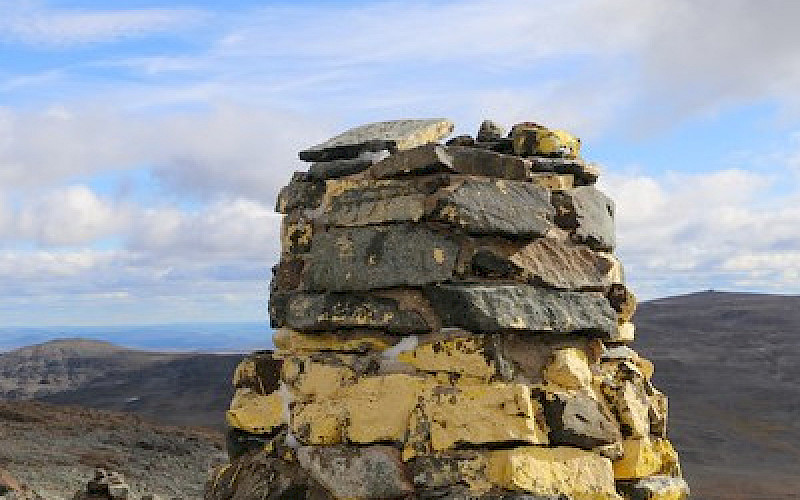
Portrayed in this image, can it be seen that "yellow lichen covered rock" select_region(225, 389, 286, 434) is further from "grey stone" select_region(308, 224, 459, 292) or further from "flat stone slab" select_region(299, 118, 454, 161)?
"flat stone slab" select_region(299, 118, 454, 161)

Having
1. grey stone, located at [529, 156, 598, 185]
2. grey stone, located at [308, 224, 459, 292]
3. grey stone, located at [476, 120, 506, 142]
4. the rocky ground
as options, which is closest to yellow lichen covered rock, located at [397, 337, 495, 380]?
grey stone, located at [308, 224, 459, 292]

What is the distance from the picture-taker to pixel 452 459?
412 cm

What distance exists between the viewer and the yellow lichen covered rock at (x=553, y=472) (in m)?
4.05

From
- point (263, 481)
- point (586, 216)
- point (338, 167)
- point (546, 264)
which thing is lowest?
point (263, 481)

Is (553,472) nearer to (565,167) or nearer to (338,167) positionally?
(565,167)

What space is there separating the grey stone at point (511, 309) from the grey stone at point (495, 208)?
0.29 m

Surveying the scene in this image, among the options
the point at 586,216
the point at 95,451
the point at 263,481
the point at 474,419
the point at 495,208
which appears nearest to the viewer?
the point at 474,419

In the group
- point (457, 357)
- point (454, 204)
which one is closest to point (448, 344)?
point (457, 357)

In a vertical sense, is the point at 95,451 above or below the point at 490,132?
below

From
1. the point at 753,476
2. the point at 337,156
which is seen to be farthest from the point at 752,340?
the point at 337,156

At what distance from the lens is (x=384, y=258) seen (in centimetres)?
451

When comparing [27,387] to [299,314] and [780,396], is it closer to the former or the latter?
[780,396]

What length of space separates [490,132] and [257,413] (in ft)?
6.73

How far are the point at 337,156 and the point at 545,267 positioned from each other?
1355 mm
